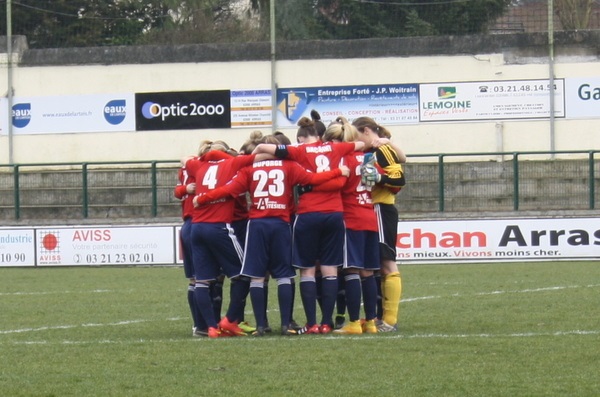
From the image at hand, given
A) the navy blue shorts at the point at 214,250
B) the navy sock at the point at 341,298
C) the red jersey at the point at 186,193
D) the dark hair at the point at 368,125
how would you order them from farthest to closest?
the navy sock at the point at 341,298 → the red jersey at the point at 186,193 → the dark hair at the point at 368,125 → the navy blue shorts at the point at 214,250

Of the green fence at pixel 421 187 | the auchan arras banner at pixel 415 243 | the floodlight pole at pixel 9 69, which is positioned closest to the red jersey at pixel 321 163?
the auchan arras banner at pixel 415 243

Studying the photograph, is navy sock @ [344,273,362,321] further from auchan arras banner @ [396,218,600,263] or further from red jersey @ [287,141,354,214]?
auchan arras banner @ [396,218,600,263]

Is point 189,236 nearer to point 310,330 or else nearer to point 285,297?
point 285,297

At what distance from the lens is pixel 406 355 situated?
9250mm

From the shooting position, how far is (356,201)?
11.0 metres

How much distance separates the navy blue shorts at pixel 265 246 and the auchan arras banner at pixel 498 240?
12.1m

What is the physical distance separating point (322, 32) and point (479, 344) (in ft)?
64.5

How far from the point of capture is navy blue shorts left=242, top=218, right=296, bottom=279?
10.8 m

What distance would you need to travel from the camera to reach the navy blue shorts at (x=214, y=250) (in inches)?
430

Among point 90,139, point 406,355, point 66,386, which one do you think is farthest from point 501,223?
point 66,386

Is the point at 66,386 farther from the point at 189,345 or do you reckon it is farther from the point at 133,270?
the point at 133,270

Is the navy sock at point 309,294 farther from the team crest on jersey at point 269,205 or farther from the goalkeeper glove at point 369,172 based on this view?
the goalkeeper glove at point 369,172

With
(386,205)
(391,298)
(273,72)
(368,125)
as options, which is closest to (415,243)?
(273,72)

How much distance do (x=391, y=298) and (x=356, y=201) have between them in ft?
3.32
